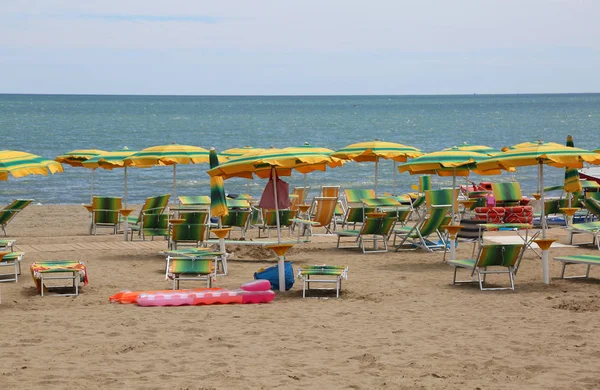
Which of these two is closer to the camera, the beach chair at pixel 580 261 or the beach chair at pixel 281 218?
the beach chair at pixel 580 261

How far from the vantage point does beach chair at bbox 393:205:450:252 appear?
1275 cm

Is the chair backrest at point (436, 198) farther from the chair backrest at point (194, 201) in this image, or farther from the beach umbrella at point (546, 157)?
the chair backrest at point (194, 201)

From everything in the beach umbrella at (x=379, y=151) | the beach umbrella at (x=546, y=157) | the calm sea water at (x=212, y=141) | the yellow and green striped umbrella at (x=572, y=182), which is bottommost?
the calm sea water at (x=212, y=141)

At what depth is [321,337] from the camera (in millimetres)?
7641

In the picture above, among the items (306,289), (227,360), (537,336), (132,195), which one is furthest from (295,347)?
(132,195)

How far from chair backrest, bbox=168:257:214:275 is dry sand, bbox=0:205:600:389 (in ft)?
1.44

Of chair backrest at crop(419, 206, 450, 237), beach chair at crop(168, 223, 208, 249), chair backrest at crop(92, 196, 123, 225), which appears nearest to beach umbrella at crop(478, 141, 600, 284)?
chair backrest at crop(419, 206, 450, 237)

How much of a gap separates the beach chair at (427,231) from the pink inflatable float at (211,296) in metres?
3.97

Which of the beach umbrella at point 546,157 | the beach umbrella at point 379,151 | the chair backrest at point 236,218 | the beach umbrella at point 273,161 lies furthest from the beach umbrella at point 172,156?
the beach umbrella at point 546,157

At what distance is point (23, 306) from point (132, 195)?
20897 millimetres

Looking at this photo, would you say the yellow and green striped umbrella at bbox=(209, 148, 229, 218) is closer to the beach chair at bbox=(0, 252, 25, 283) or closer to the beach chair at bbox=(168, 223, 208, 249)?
the beach chair at bbox=(168, 223, 208, 249)

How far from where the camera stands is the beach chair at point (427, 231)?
1275 cm

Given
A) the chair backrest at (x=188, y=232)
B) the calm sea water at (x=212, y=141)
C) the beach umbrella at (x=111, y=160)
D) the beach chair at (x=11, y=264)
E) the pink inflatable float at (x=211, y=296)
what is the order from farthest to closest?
the calm sea water at (x=212, y=141), the beach umbrella at (x=111, y=160), the chair backrest at (x=188, y=232), the beach chair at (x=11, y=264), the pink inflatable float at (x=211, y=296)

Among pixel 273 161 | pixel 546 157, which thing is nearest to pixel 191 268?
pixel 273 161
